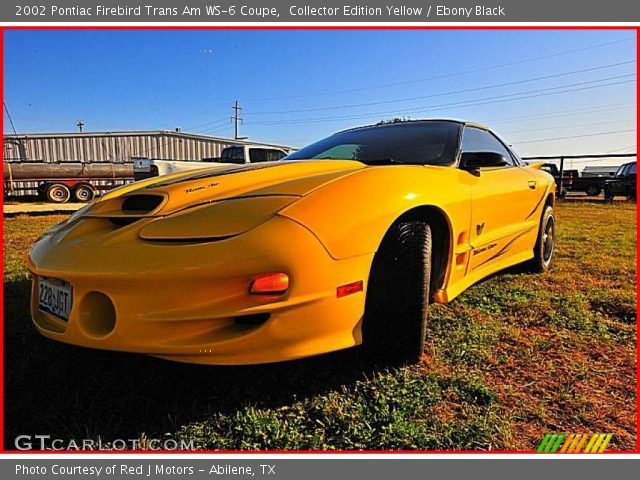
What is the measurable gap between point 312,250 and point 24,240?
17.0 ft

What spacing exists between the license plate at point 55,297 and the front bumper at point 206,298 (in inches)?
2.1

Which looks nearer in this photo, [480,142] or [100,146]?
[480,142]

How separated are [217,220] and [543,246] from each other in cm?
309

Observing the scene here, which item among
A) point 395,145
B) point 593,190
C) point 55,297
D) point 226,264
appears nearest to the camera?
point 226,264

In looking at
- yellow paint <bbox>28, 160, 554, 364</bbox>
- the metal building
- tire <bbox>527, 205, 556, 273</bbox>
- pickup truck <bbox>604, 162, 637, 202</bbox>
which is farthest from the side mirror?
the metal building

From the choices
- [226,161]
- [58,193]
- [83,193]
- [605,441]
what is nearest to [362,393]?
[605,441]

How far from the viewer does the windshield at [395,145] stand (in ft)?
8.27

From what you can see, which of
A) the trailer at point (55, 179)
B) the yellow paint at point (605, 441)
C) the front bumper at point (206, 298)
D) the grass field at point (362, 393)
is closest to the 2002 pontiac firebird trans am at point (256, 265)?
the front bumper at point (206, 298)

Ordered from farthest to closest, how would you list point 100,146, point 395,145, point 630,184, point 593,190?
1. point 100,146
2. point 593,190
3. point 630,184
4. point 395,145

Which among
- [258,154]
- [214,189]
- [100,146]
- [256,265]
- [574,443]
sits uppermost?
[100,146]

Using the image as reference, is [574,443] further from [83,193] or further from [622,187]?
[83,193]

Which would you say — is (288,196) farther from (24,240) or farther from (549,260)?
(24,240)

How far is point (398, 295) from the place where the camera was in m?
1.79

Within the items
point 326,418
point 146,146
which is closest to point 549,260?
point 326,418
